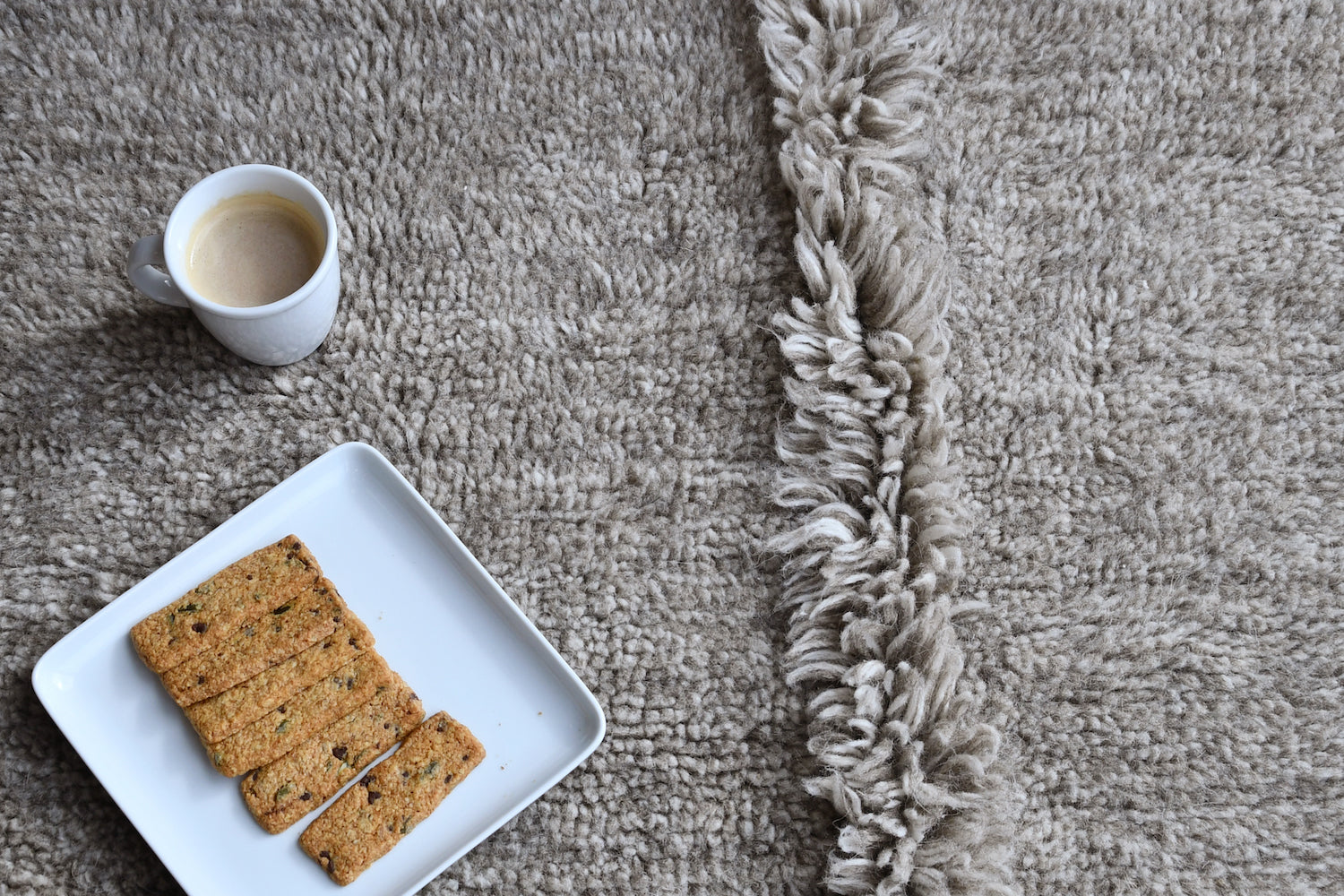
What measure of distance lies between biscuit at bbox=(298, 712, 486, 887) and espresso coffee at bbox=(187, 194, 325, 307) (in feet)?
1.00

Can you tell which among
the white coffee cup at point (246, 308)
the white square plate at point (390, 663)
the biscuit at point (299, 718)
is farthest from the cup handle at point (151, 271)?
the biscuit at point (299, 718)

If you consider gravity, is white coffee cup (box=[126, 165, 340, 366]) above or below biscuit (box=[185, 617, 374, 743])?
above

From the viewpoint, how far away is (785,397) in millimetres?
701

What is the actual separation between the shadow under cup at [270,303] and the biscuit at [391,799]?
269mm

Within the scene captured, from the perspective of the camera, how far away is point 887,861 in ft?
2.03

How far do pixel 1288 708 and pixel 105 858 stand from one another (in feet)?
2.60

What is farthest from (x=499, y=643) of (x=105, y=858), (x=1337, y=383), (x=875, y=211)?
(x=1337, y=383)

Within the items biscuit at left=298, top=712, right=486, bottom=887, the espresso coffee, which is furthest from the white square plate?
the espresso coffee

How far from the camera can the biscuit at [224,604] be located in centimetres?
60

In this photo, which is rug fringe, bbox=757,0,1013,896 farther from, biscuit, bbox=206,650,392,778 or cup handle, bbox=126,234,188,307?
cup handle, bbox=126,234,188,307

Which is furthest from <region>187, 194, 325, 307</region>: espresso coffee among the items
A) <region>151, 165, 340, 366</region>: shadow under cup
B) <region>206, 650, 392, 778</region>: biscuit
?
<region>206, 650, 392, 778</region>: biscuit

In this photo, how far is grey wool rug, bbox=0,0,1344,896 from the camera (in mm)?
643

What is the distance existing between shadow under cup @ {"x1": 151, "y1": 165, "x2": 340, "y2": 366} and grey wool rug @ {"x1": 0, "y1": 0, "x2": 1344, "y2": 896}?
0.15ft

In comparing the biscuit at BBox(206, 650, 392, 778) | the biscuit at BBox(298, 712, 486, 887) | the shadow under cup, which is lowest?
the biscuit at BBox(298, 712, 486, 887)
